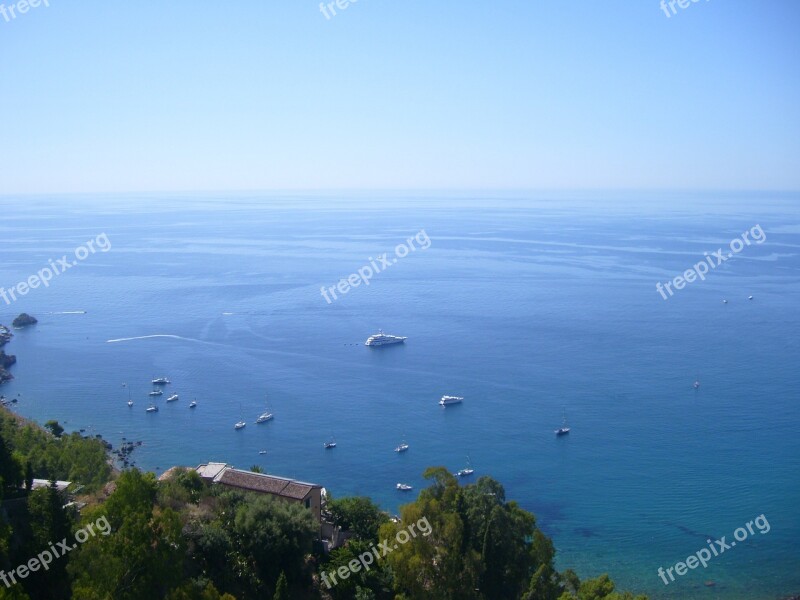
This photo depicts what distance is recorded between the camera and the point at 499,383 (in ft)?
110

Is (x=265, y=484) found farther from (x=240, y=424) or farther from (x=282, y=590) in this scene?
(x=240, y=424)

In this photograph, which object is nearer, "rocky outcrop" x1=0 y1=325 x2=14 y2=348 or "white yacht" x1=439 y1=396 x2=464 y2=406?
"white yacht" x1=439 y1=396 x2=464 y2=406

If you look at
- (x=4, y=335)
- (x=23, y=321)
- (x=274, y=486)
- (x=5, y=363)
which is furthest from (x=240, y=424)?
(x=23, y=321)

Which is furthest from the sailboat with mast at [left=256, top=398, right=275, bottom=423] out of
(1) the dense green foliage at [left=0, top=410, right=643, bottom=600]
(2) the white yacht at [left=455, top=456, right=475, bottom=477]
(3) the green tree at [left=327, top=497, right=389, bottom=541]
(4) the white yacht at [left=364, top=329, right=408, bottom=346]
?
(1) the dense green foliage at [left=0, top=410, right=643, bottom=600]

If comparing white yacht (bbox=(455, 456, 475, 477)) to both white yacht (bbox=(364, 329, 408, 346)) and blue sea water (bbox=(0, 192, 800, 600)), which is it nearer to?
blue sea water (bbox=(0, 192, 800, 600))

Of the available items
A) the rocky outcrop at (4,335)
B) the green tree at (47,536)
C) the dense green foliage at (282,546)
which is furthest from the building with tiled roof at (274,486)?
the rocky outcrop at (4,335)

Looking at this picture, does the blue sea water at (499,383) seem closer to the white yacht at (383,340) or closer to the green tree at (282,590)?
the white yacht at (383,340)

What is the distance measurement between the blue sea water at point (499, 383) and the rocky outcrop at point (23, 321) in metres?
1.01

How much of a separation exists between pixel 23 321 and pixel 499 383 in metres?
34.7

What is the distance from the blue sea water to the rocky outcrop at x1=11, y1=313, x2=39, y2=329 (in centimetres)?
101

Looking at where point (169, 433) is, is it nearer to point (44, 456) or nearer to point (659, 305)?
point (44, 456)

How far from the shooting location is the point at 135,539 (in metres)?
9.49

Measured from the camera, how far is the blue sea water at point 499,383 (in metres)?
22.6

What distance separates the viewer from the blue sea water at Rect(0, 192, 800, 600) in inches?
890
